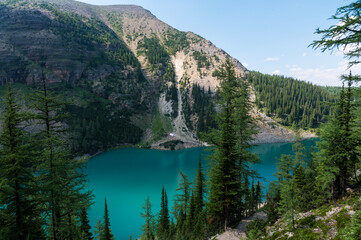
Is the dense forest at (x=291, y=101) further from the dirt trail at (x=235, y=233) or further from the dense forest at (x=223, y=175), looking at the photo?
the dirt trail at (x=235, y=233)

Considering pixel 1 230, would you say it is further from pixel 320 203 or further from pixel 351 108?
pixel 351 108

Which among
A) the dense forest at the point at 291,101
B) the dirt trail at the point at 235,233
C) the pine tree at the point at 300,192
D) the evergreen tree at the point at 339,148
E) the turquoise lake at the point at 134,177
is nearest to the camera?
the dirt trail at the point at 235,233

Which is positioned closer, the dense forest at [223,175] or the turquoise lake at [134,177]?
the dense forest at [223,175]

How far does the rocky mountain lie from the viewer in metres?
99.5

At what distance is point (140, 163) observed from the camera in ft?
234

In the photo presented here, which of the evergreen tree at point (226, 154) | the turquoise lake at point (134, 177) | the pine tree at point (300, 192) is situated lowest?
the turquoise lake at point (134, 177)

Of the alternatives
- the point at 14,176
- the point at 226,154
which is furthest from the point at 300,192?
the point at 14,176

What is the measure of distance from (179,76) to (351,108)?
142 metres

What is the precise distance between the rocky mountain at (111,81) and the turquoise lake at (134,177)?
1253 cm

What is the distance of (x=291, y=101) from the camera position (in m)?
127

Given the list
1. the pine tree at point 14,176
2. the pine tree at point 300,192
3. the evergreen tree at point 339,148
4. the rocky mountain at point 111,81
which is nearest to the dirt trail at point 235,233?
the pine tree at point 300,192

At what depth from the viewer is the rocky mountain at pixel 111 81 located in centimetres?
9950

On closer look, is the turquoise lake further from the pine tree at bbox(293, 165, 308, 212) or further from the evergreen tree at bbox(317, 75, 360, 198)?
the evergreen tree at bbox(317, 75, 360, 198)

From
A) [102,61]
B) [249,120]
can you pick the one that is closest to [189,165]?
[249,120]
